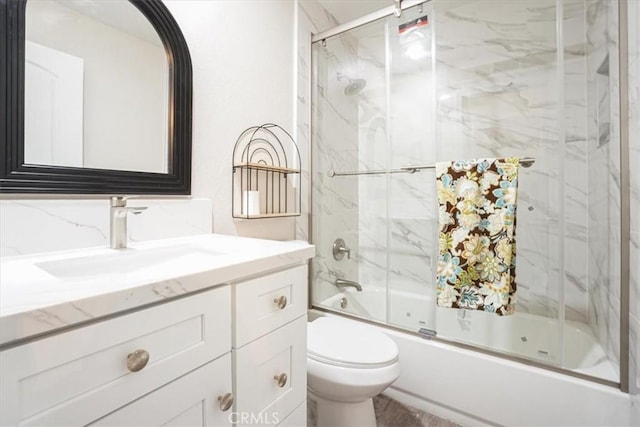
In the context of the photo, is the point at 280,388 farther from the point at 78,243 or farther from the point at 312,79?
the point at 312,79

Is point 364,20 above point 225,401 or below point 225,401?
above

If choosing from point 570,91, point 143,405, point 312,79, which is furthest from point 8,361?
point 570,91

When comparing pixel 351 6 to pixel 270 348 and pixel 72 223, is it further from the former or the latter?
pixel 270 348

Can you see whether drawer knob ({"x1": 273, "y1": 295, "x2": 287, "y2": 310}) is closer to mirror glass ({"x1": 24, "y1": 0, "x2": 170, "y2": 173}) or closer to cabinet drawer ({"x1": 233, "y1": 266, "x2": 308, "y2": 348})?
cabinet drawer ({"x1": 233, "y1": 266, "x2": 308, "y2": 348})

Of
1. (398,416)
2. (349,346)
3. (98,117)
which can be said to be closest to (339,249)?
(349,346)

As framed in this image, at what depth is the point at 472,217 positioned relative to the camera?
1.39 meters

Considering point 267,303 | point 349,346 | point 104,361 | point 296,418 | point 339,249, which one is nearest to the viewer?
point 104,361

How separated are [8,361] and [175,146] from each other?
914mm

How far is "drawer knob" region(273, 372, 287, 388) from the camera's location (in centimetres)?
84

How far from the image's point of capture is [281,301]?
845 millimetres

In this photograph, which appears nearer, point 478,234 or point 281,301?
point 281,301

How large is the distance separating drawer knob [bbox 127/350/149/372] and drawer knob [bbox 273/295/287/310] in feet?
1.12

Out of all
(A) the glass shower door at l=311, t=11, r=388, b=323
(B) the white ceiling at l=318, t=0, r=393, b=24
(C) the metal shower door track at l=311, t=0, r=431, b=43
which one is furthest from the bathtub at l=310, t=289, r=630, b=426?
(B) the white ceiling at l=318, t=0, r=393, b=24

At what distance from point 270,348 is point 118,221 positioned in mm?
629
